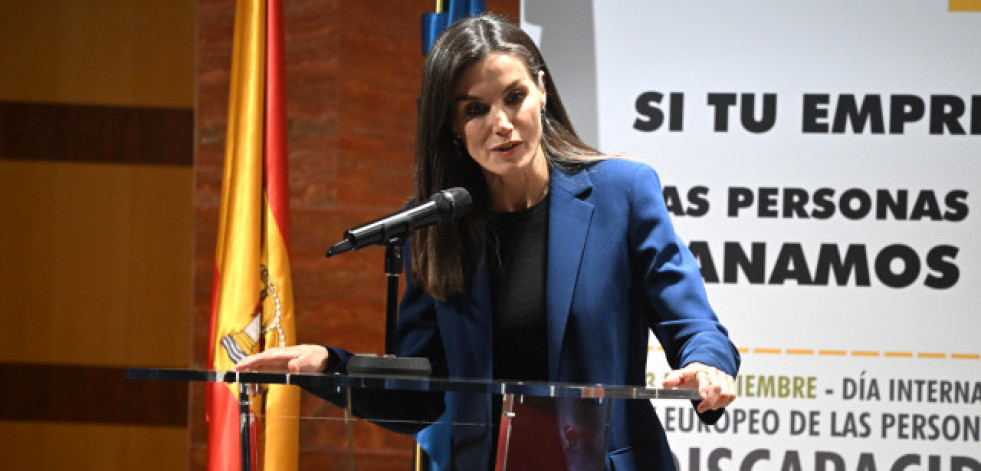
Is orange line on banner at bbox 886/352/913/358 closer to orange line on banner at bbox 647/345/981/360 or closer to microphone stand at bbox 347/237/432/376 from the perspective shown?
orange line on banner at bbox 647/345/981/360

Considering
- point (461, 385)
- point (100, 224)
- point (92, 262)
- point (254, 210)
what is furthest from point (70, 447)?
point (461, 385)

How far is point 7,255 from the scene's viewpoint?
452 cm

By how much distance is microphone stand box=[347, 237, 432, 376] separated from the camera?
1.66 m

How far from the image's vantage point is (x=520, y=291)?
2066mm

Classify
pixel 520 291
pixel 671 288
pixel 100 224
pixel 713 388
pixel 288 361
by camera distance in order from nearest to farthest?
pixel 713 388
pixel 288 361
pixel 671 288
pixel 520 291
pixel 100 224

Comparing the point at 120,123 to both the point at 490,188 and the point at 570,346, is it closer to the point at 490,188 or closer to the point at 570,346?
the point at 490,188

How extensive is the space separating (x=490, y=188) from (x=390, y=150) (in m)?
2.05

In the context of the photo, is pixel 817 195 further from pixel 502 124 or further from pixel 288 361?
pixel 288 361

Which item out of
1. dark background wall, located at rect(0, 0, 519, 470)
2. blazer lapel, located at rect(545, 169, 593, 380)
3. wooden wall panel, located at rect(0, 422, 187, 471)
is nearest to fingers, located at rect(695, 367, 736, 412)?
blazer lapel, located at rect(545, 169, 593, 380)

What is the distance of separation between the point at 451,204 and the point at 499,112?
28 centimetres

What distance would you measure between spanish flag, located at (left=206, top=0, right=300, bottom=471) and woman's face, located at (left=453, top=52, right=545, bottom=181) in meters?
1.74

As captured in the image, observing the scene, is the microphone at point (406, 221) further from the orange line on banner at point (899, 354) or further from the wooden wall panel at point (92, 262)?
the wooden wall panel at point (92, 262)

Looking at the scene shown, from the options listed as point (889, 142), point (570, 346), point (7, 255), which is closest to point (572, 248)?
point (570, 346)

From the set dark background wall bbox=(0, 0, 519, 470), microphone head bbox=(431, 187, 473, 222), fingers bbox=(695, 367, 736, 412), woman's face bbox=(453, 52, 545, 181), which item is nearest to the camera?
fingers bbox=(695, 367, 736, 412)
